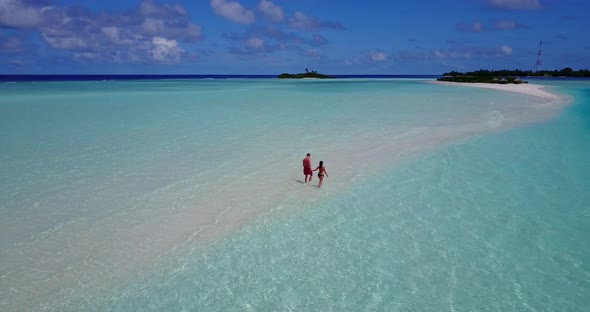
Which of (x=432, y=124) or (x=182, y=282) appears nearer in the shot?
(x=182, y=282)

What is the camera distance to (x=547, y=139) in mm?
22375

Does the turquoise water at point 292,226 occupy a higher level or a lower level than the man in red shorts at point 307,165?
lower

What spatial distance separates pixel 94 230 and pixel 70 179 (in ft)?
16.7

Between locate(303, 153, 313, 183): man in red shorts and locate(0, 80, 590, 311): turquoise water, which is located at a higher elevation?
locate(303, 153, 313, 183): man in red shorts

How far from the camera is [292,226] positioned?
10.7 metres

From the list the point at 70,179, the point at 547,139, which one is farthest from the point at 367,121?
the point at 70,179

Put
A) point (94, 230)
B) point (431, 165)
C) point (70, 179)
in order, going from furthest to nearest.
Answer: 1. point (431, 165)
2. point (70, 179)
3. point (94, 230)

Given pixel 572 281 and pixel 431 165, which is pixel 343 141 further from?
pixel 572 281

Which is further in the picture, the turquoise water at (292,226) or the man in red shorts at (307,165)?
the man in red shorts at (307,165)

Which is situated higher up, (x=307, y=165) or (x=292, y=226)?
(x=307, y=165)

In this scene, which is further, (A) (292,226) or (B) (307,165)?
(B) (307,165)

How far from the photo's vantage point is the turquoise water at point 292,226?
7.75 metres

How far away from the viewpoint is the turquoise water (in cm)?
775

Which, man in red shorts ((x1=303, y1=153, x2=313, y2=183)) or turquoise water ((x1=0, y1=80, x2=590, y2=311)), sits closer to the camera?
turquoise water ((x1=0, y1=80, x2=590, y2=311))
